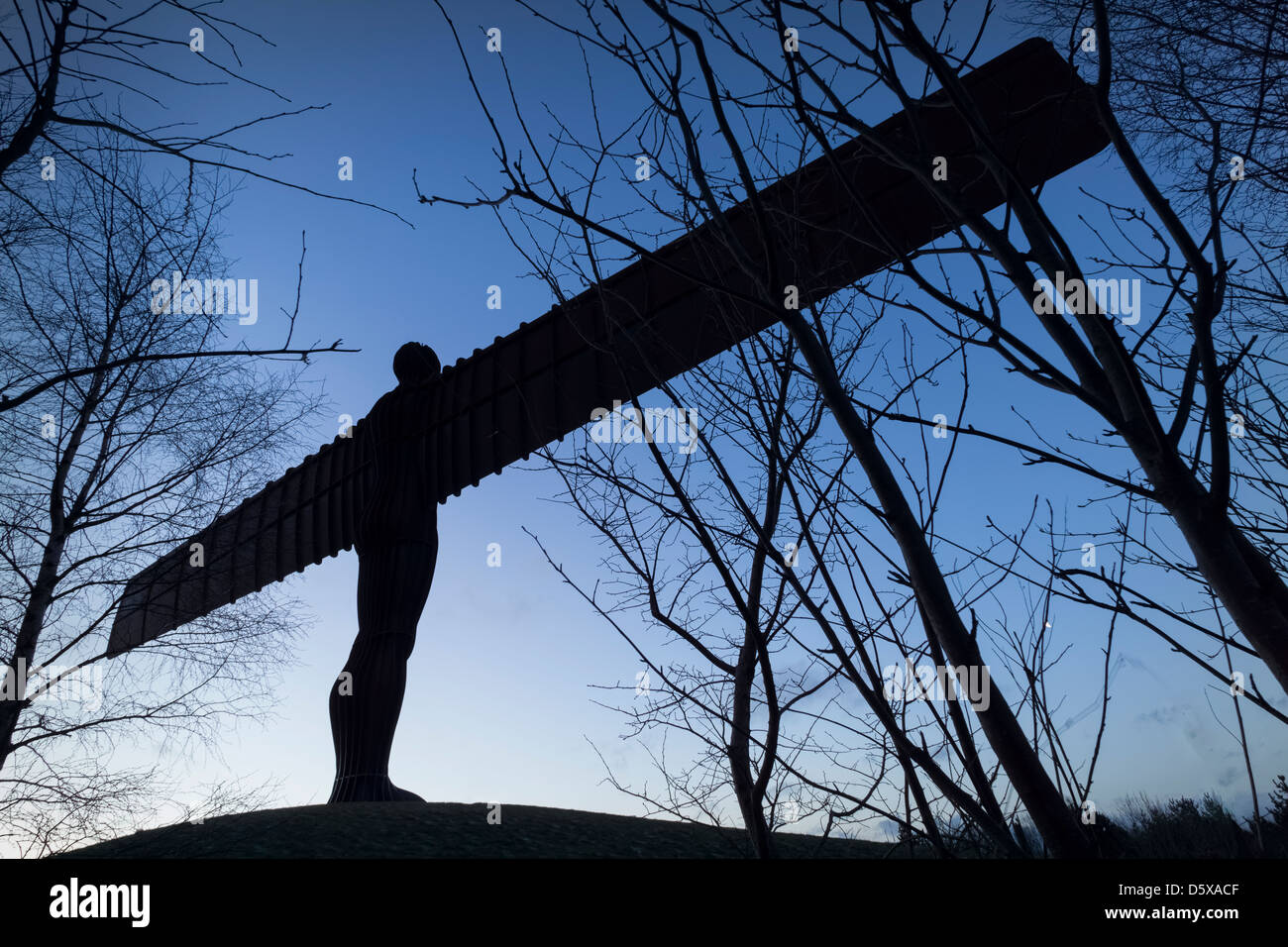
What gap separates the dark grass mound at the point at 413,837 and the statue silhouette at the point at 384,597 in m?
0.35

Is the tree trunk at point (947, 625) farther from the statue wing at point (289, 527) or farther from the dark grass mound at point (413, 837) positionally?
the statue wing at point (289, 527)

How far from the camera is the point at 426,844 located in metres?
4.88

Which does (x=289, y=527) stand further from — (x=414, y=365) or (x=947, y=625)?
(x=947, y=625)

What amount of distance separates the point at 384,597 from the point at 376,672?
588 millimetres

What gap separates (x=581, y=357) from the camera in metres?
5.68

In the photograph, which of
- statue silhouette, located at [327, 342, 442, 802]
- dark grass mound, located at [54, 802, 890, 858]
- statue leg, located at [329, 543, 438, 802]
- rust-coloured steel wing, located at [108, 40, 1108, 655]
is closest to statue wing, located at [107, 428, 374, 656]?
rust-coloured steel wing, located at [108, 40, 1108, 655]

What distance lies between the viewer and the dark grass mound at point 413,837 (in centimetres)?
478

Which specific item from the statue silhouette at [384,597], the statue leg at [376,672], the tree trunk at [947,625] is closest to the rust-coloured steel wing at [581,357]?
the statue silhouette at [384,597]

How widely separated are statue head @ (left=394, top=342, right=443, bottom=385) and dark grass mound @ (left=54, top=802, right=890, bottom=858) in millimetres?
3661

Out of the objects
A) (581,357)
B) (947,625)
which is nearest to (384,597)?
(581,357)

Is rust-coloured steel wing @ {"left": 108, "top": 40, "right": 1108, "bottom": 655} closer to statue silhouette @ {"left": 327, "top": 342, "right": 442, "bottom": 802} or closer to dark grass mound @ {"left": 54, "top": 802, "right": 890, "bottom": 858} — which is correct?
statue silhouette @ {"left": 327, "top": 342, "right": 442, "bottom": 802}

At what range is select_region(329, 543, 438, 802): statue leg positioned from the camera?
6039 millimetres
